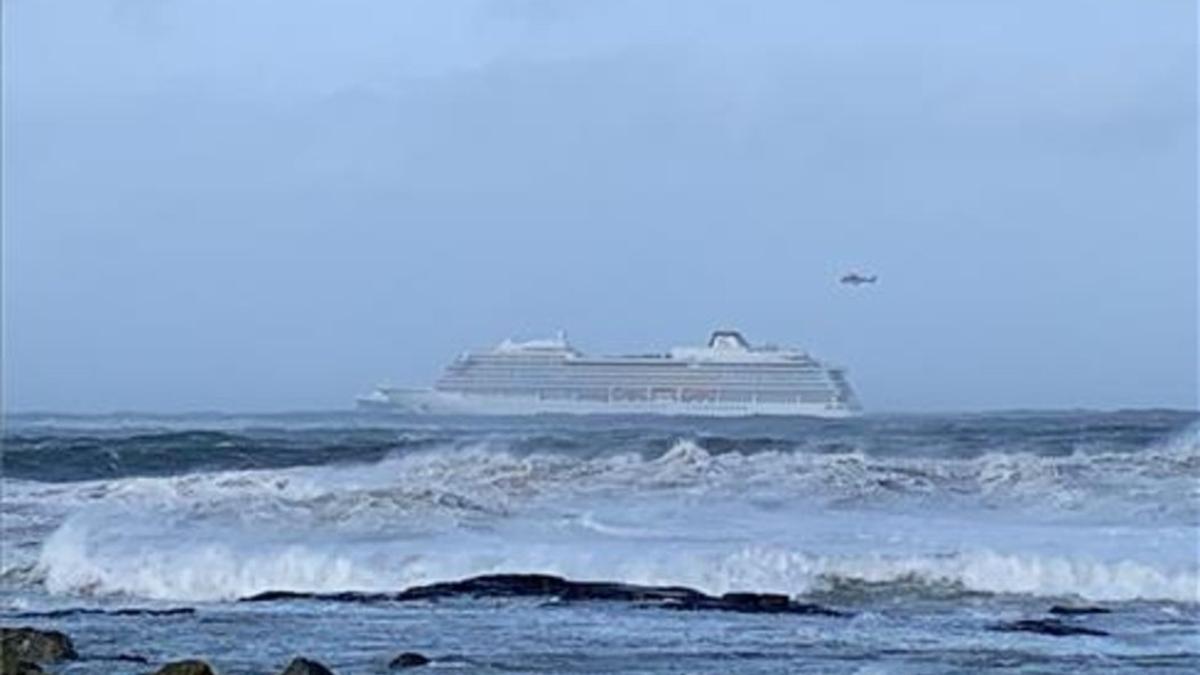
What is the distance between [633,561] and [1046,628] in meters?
5.58

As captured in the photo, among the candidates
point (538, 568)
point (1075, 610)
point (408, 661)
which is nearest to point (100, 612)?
point (538, 568)

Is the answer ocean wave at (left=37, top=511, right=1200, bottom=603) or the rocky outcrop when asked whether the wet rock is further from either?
ocean wave at (left=37, top=511, right=1200, bottom=603)

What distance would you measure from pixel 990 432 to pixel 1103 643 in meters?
31.6

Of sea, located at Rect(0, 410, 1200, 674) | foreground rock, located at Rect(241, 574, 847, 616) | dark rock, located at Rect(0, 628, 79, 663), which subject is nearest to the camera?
dark rock, located at Rect(0, 628, 79, 663)

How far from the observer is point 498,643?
45.5 feet

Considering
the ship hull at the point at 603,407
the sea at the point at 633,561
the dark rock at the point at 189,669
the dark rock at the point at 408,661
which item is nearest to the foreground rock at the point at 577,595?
the sea at the point at 633,561

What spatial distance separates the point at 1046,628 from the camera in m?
14.8

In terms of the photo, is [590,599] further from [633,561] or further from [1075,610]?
[1075,610]

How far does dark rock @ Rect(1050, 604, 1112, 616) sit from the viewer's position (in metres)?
16.1

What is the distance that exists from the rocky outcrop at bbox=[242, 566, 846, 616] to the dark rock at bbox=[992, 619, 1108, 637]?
1551mm

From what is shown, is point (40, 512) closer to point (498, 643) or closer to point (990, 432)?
point (498, 643)

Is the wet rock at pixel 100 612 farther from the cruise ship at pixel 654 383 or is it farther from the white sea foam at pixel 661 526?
the cruise ship at pixel 654 383

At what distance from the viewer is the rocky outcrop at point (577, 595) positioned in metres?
16.3

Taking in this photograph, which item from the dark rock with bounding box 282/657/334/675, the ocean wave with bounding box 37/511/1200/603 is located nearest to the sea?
the ocean wave with bounding box 37/511/1200/603
